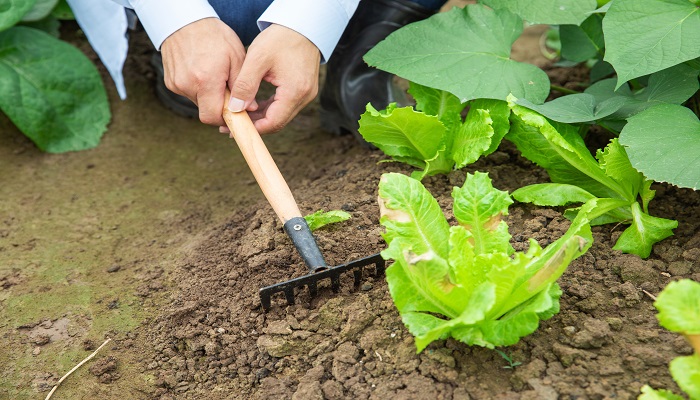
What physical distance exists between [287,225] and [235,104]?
35 cm

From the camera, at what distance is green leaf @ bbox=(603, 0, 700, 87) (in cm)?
166

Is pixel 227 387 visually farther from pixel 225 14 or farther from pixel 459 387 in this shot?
pixel 225 14

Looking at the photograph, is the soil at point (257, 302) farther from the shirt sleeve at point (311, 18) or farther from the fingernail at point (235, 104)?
the shirt sleeve at point (311, 18)

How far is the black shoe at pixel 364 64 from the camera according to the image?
97.5 inches

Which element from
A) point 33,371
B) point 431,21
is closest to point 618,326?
point 431,21

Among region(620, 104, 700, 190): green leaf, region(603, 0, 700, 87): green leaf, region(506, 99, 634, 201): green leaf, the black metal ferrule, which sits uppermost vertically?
region(603, 0, 700, 87): green leaf

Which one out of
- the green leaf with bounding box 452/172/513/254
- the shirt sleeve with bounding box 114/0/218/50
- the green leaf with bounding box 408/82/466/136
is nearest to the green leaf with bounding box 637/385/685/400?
the green leaf with bounding box 452/172/513/254

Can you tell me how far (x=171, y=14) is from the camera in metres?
1.87

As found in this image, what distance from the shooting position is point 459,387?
1.38 m

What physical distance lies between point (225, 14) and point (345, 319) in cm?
124

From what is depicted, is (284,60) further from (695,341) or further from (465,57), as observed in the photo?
(695,341)

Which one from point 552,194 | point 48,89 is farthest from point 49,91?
point 552,194

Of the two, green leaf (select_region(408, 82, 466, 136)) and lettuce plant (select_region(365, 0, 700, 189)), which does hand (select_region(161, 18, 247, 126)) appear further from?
green leaf (select_region(408, 82, 466, 136))

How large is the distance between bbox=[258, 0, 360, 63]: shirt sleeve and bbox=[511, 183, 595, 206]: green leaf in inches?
26.6
